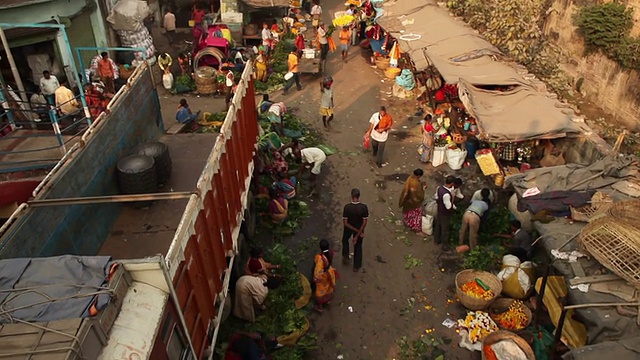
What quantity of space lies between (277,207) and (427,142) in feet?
14.5

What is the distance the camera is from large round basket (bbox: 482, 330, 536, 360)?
20.9ft

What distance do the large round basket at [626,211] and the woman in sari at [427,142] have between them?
5.00m

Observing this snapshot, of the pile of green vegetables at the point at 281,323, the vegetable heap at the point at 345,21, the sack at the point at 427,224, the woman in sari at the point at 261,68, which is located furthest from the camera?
the vegetable heap at the point at 345,21

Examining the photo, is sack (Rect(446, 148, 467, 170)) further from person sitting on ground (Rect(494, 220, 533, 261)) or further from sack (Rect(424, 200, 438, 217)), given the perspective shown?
person sitting on ground (Rect(494, 220, 533, 261))

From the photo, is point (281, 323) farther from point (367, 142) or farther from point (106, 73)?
point (106, 73)

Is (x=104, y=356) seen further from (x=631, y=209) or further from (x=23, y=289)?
(x=631, y=209)

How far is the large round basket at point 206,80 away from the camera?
15.0 meters

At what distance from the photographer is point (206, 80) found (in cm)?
1497

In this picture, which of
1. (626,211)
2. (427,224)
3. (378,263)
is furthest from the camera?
(427,224)

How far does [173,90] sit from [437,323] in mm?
11894

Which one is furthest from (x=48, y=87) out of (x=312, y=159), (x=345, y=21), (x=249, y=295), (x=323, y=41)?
(x=345, y=21)

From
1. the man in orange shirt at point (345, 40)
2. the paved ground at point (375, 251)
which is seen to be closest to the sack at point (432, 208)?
the paved ground at point (375, 251)

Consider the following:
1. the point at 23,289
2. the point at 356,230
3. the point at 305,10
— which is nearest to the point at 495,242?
the point at 356,230

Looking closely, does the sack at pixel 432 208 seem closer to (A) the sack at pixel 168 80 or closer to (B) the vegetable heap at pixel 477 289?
(B) the vegetable heap at pixel 477 289
